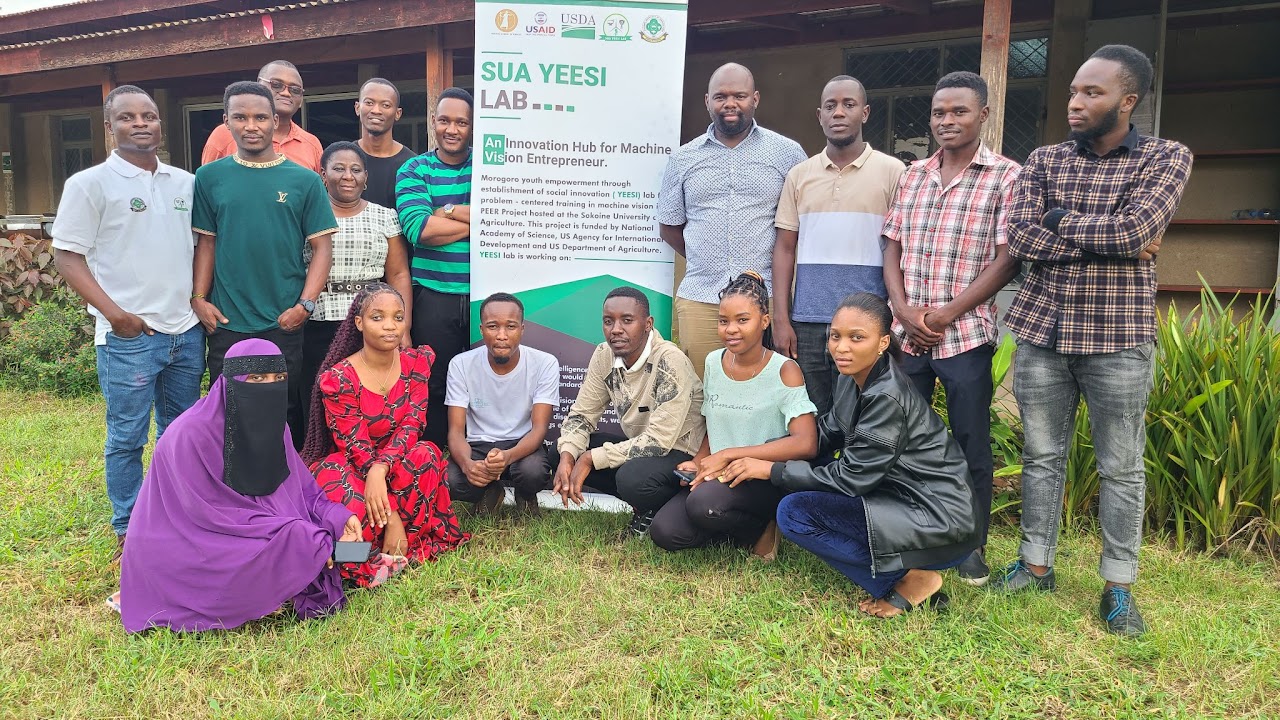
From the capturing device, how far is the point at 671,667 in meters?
2.83

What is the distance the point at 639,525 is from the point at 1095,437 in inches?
72.8

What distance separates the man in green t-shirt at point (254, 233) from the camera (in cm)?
390

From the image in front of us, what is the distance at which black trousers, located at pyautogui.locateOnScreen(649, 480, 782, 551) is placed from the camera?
11.7 feet

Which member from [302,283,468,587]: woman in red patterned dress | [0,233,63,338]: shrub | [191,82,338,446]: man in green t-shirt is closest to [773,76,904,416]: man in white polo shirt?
[302,283,468,587]: woman in red patterned dress

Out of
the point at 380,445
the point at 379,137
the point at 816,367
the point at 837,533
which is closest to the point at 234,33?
the point at 379,137

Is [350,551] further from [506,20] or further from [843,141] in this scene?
[506,20]

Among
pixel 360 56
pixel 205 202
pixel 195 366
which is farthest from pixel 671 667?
pixel 360 56

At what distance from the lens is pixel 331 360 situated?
3.88m

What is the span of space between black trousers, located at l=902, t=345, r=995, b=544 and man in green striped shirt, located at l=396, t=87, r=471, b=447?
225 cm

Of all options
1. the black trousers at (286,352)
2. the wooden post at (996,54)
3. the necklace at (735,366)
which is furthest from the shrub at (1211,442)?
the black trousers at (286,352)

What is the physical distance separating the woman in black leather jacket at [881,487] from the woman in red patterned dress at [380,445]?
138 cm

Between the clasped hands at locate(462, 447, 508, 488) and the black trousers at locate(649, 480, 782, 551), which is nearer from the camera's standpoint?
the black trousers at locate(649, 480, 782, 551)

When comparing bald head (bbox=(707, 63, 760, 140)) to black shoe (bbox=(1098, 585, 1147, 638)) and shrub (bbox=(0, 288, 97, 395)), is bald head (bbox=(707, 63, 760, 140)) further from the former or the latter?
shrub (bbox=(0, 288, 97, 395))

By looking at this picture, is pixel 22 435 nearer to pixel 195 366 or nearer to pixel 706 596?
pixel 195 366
